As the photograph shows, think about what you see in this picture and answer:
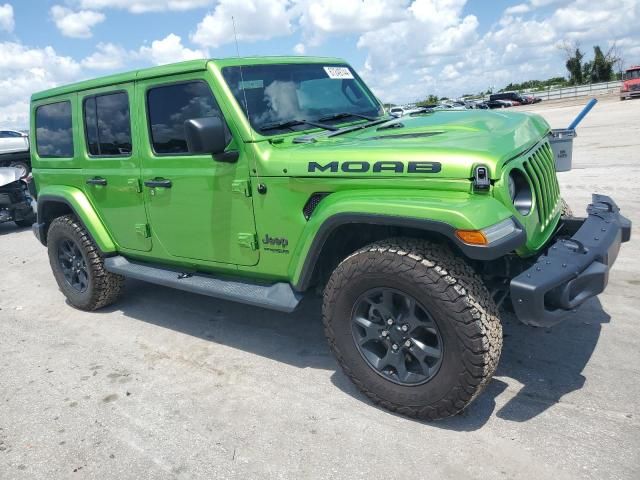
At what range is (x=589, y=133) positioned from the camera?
52.2 feet

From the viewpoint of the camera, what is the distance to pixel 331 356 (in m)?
3.86

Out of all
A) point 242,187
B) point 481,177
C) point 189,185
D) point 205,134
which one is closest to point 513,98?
point 189,185

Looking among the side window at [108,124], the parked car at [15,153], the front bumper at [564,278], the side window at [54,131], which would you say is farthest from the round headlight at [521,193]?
the parked car at [15,153]

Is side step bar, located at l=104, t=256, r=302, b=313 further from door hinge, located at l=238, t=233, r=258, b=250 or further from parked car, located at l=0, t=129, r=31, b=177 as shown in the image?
parked car, located at l=0, t=129, r=31, b=177

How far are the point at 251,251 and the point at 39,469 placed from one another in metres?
1.66

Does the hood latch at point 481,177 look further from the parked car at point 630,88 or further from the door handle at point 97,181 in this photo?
the parked car at point 630,88

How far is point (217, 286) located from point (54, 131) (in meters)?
2.52

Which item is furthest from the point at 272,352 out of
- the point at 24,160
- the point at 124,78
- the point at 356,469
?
the point at 24,160

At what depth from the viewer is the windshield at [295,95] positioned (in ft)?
11.9

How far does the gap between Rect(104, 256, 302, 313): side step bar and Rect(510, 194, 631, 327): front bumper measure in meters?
1.37

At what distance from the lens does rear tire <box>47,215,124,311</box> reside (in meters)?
4.94

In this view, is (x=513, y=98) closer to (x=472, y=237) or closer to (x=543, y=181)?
(x=543, y=181)

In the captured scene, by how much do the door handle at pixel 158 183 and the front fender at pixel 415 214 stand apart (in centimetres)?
132

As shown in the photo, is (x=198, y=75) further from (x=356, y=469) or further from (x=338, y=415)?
(x=356, y=469)
